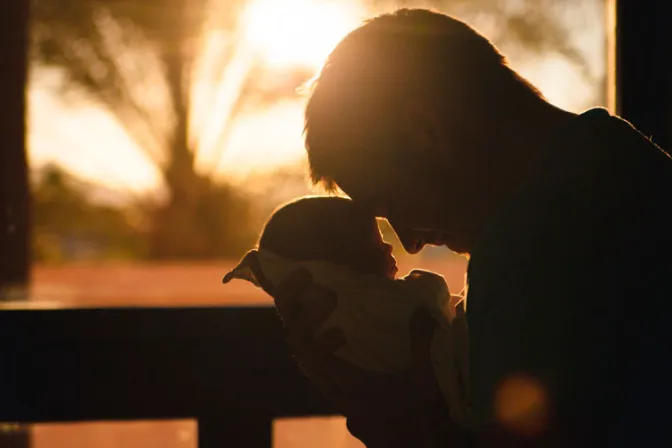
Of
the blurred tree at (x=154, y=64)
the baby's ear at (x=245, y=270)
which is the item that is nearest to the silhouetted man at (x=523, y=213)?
the baby's ear at (x=245, y=270)

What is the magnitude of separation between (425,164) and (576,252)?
304 millimetres

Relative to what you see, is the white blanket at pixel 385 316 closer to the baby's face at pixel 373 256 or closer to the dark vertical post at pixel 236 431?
the baby's face at pixel 373 256

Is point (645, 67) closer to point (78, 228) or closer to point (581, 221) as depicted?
point (581, 221)

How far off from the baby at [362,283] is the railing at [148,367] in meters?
0.11

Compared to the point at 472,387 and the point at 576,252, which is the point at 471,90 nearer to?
the point at 576,252

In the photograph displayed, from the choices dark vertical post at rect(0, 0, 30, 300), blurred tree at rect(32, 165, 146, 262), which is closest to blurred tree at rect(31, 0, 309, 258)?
blurred tree at rect(32, 165, 146, 262)

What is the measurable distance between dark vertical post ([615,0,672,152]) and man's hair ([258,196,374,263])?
0.63 metres

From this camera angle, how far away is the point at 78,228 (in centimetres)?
1041

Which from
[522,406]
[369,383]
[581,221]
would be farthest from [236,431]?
[581,221]

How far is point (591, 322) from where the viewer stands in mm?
908

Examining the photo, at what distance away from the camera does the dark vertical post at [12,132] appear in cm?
189

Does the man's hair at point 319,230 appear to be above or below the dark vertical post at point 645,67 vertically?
below

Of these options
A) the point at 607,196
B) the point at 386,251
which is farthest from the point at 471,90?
the point at 386,251

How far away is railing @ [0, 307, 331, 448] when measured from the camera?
1.30 metres
